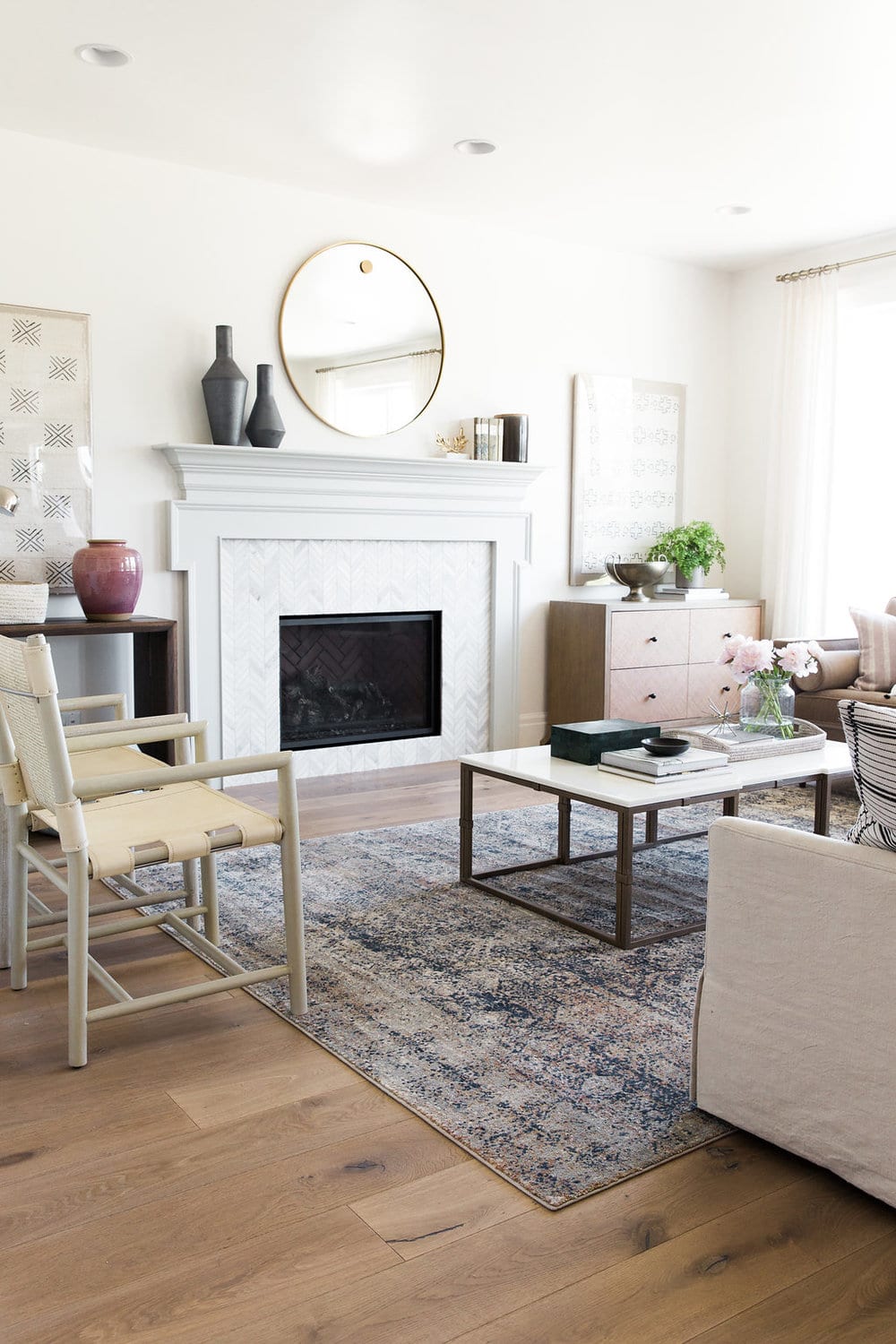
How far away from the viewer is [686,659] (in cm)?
548

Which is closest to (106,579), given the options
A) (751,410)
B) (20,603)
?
(20,603)

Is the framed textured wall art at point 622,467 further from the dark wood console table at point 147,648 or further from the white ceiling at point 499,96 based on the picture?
the dark wood console table at point 147,648

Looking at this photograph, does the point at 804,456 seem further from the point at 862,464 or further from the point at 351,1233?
the point at 351,1233

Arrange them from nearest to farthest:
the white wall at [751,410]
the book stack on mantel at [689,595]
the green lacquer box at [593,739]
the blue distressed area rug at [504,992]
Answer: the blue distressed area rug at [504,992]
the green lacquer box at [593,739]
the book stack on mantel at [689,595]
the white wall at [751,410]

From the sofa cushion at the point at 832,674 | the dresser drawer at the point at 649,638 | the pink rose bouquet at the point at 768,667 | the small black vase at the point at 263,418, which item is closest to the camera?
the pink rose bouquet at the point at 768,667

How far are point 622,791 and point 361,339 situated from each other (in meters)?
2.84

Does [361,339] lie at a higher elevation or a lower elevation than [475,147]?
lower

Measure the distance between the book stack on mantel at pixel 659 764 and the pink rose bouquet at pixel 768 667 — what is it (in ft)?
1.18

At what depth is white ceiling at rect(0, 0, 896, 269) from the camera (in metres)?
3.15

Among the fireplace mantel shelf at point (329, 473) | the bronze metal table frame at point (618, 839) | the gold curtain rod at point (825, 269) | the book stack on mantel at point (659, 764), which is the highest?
the gold curtain rod at point (825, 269)

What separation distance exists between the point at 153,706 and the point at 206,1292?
2.83m

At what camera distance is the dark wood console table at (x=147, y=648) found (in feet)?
12.5

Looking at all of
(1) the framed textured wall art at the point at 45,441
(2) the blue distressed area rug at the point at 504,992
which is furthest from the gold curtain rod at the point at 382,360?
(2) the blue distressed area rug at the point at 504,992

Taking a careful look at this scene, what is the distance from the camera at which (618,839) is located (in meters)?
2.79
